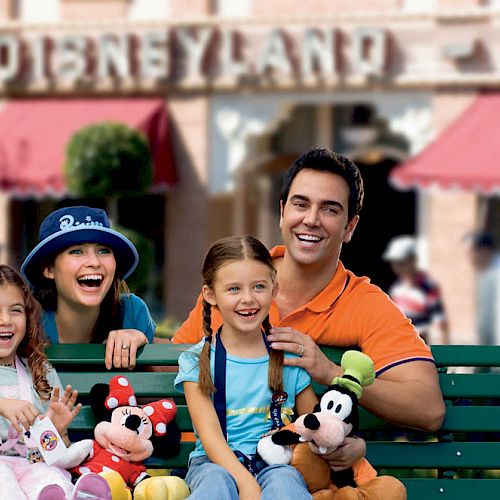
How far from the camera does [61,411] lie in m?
4.00

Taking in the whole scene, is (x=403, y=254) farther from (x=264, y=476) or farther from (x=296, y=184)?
(x=264, y=476)

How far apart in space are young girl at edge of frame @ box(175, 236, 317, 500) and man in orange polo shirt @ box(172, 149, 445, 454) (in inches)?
3.3

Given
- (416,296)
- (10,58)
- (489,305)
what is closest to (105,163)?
(10,58)

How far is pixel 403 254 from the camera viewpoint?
9391 mm

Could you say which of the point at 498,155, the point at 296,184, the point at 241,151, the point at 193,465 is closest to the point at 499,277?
the point at 296,184

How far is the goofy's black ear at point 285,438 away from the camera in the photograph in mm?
3820

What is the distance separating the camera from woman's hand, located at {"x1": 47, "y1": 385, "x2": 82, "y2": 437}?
399 cm

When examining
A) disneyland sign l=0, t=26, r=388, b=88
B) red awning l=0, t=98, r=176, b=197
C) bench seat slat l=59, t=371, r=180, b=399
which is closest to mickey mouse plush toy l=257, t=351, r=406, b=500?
bench seat slat l=59, t=371, r=180, b=399

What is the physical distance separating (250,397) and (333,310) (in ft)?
1.51

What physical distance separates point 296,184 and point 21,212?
41.9ft

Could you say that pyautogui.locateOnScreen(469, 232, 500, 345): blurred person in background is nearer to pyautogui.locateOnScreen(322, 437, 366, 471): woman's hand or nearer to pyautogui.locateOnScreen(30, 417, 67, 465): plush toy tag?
pyautogui.locateOnScreen(322, 437, 366, 471): woman's hand

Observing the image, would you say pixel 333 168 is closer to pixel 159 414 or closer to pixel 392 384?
pixel 392 384

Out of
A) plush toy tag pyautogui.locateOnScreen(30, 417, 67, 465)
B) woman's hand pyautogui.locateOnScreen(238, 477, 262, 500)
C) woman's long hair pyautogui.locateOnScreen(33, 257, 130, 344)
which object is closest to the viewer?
woman's hand pyautogui.locateOnScreen(238, 477, 262, 500)

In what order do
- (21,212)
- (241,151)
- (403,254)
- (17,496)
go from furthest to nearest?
(21,212) < (241,151) < (403,254) < (17,496)
